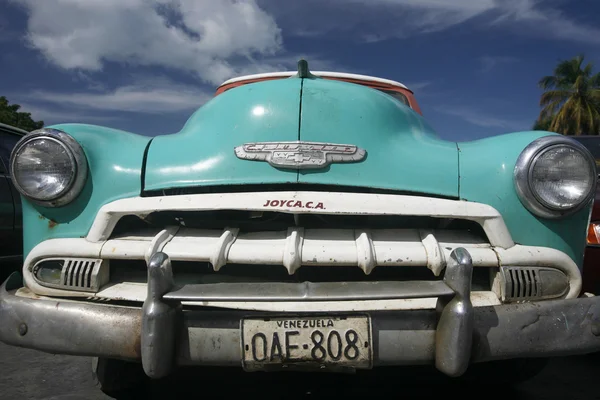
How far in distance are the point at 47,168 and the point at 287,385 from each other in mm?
1417

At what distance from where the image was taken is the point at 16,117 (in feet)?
78.0

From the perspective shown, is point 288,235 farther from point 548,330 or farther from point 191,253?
point 548,330

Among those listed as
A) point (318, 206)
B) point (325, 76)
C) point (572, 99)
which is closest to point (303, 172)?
point (318, 206)

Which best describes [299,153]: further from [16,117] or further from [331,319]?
[16,117]

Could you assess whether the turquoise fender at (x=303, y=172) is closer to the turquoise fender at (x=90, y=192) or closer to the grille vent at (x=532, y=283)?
the turquoise fender at (x=90, y=192)

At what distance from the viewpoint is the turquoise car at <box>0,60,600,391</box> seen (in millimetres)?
1439

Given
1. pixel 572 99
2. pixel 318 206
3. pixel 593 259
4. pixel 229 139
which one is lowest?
pixel 593 259

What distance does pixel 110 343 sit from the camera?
152 centimetres

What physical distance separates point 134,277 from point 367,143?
984 millimetres

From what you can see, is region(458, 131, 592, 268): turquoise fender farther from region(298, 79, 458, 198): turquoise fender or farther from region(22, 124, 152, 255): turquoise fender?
region(22, 124, 152, 255): turquoise fender

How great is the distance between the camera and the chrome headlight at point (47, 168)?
5.78ft

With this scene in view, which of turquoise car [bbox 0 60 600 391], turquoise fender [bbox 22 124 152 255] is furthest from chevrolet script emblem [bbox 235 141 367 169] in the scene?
turquoise fender [bbox 22 124 152 255]

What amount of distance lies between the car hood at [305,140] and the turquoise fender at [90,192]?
7 cm

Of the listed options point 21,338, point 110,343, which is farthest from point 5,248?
point 110,343
